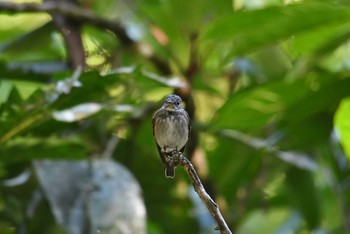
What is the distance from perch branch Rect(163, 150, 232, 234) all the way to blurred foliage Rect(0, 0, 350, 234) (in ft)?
2.38

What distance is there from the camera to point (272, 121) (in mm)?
3584

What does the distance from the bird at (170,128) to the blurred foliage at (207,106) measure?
0.63 m

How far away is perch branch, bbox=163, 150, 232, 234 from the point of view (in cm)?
172

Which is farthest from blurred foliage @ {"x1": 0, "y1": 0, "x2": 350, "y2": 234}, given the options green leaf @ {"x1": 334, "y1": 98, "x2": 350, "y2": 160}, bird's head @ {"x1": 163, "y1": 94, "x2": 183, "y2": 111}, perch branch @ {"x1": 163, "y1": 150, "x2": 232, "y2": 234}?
perch branch @ {"x1": 163, "y1": 150, "x2": 232, "y2": 234}

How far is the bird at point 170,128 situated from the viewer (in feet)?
7.15

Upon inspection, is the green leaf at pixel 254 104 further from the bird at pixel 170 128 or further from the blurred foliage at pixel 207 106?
the bird at pixel 170 128

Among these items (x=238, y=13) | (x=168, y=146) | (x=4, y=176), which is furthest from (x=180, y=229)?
(x=168, y=146)

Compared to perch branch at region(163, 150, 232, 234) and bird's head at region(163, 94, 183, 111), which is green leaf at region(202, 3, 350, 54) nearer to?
bird's head at region(163, 94, 183, 111)

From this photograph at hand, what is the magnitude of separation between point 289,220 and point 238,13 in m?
1.00

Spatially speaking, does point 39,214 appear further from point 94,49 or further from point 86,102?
point 94,49

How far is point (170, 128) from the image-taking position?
7.20ft

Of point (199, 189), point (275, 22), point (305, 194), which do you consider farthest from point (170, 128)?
point (305, 194)

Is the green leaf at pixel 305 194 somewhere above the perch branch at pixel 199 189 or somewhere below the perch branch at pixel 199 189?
below

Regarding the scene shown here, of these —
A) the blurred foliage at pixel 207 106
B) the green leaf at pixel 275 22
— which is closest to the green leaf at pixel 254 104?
the blurred foliage at pixel 207 106
